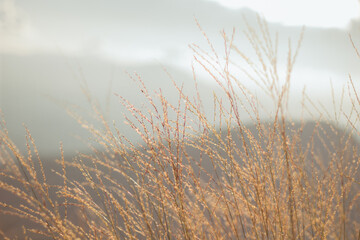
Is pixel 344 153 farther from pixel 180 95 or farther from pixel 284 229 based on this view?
pixel 180 95

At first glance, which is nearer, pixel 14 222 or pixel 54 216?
pixel 54 216

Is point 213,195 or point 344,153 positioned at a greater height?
point 344,153

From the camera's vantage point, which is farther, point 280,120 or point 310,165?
point 310,165

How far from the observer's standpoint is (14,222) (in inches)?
421

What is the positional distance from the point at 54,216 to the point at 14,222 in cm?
1122

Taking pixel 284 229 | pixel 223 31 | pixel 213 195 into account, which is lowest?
pixel 284 229

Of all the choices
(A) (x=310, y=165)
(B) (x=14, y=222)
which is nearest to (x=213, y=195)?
(A) (x=310, y=165)

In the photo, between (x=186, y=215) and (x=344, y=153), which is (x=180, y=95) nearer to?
(x=186, y=215)

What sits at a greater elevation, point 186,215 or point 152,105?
point 152,105

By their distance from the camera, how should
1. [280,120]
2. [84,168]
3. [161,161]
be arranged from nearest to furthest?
[280,120], [161,161], [84,168]

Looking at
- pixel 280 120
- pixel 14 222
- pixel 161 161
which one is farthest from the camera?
pixel 14 222

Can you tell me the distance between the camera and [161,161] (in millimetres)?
1100

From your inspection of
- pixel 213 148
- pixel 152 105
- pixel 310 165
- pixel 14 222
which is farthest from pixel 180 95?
pixel 14 222

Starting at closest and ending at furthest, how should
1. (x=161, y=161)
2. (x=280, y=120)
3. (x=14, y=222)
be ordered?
(x=280, y=120) < (x=161, y=161) < (x=14, y=222)
